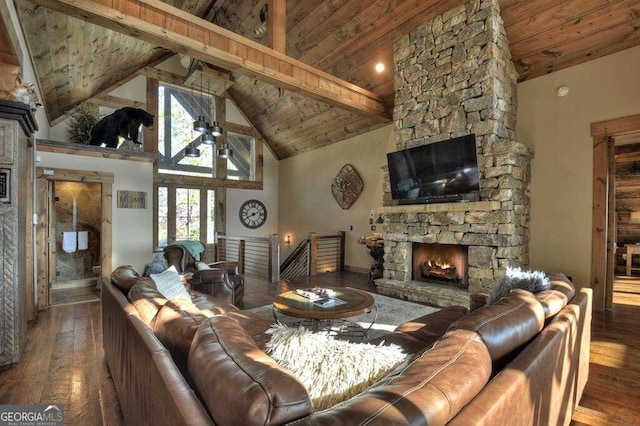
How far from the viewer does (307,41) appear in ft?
18.6

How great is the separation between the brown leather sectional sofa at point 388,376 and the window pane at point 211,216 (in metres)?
6.71

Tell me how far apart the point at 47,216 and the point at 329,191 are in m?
5.62

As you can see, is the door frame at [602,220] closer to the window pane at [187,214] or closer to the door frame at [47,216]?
the door frame at [47,216]

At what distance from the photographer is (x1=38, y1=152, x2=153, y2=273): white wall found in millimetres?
5191

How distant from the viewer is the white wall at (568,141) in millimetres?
4020

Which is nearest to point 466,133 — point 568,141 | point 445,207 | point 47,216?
point 445,207

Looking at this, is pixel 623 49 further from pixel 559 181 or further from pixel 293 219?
pixel 293 219

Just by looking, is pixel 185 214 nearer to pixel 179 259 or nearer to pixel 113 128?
pixel 113 128

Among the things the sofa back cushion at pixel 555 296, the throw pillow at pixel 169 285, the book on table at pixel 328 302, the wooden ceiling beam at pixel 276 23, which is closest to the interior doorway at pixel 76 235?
the throw pillow at pixel 169 285

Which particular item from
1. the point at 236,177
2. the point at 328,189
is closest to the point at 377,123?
the point at 328,189

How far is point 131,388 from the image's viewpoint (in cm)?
163

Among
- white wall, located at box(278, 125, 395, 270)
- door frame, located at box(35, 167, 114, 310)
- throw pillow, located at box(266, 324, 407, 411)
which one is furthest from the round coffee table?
white wall, located at box(278, 125, 395, 270)

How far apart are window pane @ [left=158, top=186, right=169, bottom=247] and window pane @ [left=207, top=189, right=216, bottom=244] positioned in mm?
1054

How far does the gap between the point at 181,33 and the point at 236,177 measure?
602cm
